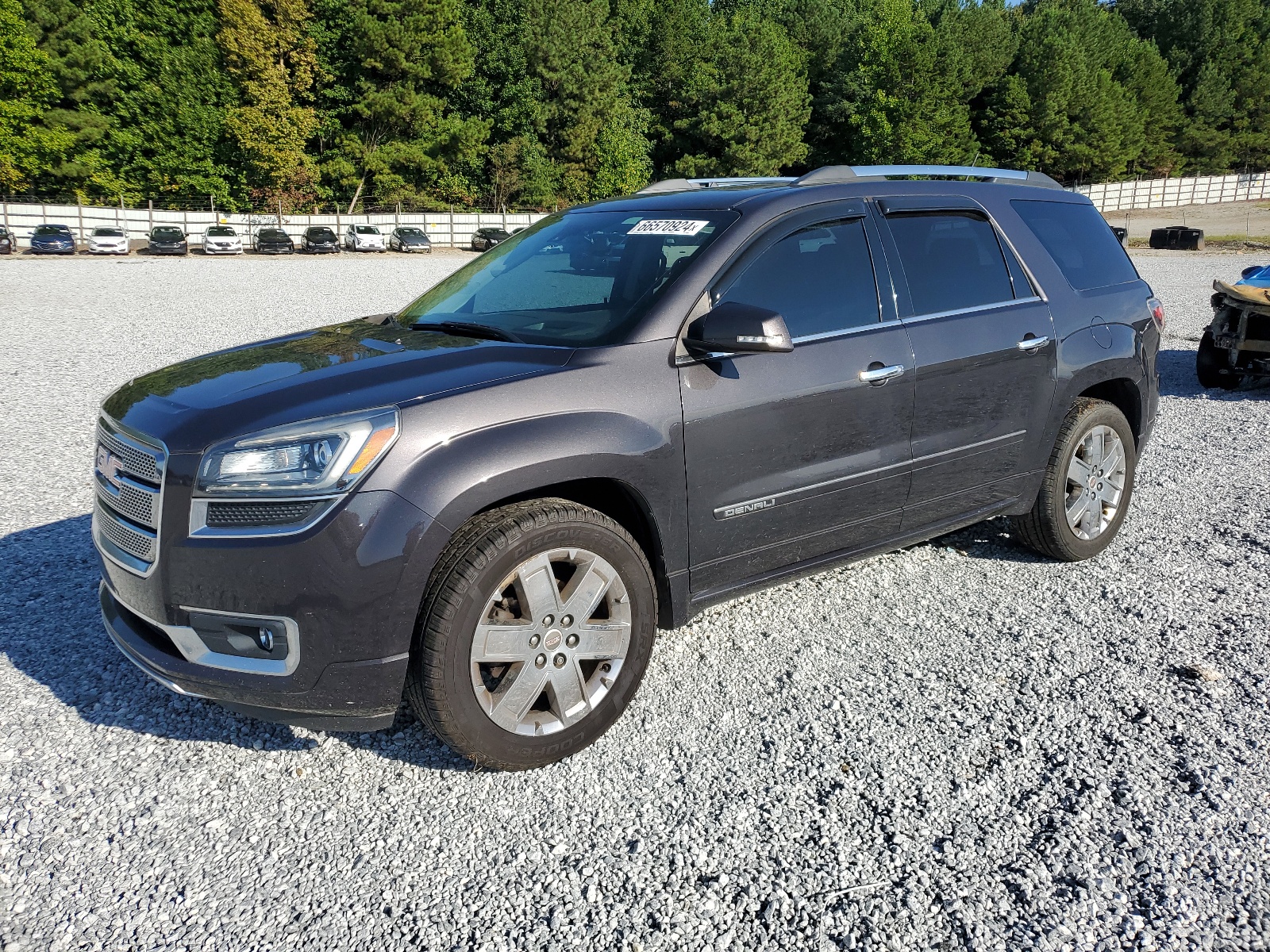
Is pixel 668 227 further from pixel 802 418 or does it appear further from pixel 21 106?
pixel 21 106

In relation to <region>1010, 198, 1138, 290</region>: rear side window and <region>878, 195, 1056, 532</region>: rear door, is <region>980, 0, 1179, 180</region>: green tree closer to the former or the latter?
<region>1010, 198, 1138, 290</region>: rear side window

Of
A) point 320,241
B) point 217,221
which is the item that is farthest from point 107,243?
point 217,221

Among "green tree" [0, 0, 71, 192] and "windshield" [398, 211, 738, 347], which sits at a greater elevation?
"green tree" [0, 0, 71, 192]

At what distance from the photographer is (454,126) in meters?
63.5

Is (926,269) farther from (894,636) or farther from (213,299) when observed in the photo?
(213,299)

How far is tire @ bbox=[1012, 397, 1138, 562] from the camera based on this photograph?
4.61m

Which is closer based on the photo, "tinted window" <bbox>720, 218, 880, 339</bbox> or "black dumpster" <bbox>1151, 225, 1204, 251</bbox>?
"tinted window" <bbox>720, 218, 880, 339</bbox>

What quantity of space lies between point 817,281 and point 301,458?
6.81 feet

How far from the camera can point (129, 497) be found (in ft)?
9.70

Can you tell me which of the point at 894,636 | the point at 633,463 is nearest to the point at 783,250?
the point at 633,463

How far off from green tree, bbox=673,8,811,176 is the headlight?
241 feet

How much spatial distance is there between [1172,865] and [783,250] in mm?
2379

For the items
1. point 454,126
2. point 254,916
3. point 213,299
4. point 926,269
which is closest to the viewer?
point 254,916

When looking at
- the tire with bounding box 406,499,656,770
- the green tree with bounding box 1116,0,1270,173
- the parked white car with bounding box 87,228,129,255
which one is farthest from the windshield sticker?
the green tree with bounding box 1116,0,1270,173
